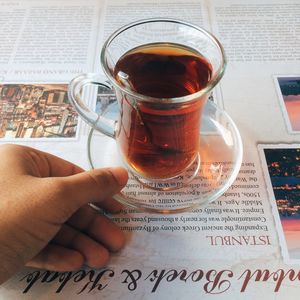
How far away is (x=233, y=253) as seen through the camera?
0.37 meters

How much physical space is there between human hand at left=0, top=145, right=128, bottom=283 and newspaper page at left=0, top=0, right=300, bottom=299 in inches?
0.7

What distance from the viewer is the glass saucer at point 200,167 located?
1.33 ft

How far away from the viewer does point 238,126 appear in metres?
0.48

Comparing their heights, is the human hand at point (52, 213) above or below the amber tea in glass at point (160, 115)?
below

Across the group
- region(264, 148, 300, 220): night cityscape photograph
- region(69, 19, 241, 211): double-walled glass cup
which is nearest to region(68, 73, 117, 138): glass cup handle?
region(69, 19, 241, 211): double-walled glass cup

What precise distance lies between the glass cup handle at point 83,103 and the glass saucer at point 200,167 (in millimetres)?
40

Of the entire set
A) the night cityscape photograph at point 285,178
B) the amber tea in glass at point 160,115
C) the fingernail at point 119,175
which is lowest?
the night cityscape photograph at point 285,178

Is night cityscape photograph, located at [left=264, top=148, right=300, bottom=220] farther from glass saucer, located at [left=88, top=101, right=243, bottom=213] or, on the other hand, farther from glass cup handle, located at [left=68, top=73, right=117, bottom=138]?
glass cup handle, located at [left=68, top=73, right=117, bottom=138]

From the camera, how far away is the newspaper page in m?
0.35

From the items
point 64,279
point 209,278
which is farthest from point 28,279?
point 209,278

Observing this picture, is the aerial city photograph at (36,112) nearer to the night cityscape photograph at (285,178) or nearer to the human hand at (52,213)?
the human hand at (52,213)

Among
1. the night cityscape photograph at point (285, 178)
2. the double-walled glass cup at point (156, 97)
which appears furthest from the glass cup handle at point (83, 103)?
the night cityscape photograph at point (285, 178)

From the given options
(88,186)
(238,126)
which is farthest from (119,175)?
(238,126)

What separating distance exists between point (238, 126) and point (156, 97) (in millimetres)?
148
